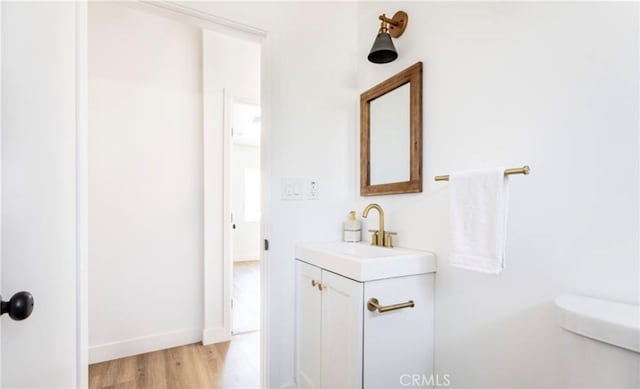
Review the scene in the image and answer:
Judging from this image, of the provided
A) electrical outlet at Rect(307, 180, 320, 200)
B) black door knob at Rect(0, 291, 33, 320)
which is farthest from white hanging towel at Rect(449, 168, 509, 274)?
black door knob at Rect(0, 291, 33, 320)

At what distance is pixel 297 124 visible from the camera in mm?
1712

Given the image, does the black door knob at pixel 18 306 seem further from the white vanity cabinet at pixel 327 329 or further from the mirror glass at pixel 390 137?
the mirror glass at pixel 390 137

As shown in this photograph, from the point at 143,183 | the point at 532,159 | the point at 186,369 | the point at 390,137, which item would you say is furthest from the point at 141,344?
the point at 532,159

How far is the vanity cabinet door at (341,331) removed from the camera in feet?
3.78

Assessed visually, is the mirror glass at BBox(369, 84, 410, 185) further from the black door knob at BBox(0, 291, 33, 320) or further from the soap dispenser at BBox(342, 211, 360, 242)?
the black door knob at BBox(0, 291, 33, 320)

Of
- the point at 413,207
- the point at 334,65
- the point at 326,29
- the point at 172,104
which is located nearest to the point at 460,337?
the point at 413,207

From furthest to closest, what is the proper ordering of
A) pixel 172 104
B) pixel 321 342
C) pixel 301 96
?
pixel 172 104 < pixel 301 96 < pixel 321 342

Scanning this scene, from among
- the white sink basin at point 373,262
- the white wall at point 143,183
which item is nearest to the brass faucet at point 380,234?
the white sink basin at point 373,262

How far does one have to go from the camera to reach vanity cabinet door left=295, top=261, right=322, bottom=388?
1.43m

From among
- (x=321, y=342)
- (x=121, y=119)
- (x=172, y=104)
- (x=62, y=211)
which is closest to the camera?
(x=62, y=211)

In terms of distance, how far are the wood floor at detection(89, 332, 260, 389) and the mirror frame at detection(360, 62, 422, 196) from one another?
1.43 m

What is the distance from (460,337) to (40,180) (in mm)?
1458

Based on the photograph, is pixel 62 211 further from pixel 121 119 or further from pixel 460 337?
pixel 121 119

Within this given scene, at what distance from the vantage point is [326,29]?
1.80m
